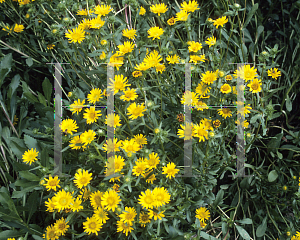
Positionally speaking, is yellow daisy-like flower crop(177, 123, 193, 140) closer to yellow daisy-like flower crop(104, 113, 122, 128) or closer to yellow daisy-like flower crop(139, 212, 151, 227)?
yellow daisy-like flower crop(104, 113, 122, 128)

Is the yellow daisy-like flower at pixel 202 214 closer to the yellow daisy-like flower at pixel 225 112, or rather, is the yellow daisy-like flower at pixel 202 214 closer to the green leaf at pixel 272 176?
the green leaf at pixel 272 176

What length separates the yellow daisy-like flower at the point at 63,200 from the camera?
3.90 ft

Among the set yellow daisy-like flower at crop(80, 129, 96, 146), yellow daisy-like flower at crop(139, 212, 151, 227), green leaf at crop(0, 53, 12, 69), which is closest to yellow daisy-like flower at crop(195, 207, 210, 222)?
yellow daisy-like flower at crop(139, 212, 151, 227)

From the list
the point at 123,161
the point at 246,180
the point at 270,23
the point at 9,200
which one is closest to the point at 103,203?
the point at 123,161

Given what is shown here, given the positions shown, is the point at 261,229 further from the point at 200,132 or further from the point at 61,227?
the point at 61,227

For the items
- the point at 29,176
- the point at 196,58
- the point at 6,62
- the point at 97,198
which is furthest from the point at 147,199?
the point at 6,62

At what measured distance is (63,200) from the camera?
1.20 m

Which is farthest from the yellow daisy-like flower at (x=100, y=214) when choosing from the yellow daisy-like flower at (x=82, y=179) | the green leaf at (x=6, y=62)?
the green leaf at (x=6, y=62)

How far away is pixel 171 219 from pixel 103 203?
414mm

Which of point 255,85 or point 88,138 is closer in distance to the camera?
point 88,138

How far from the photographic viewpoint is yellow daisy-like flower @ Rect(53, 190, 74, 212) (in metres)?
1.19

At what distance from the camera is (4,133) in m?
1.77

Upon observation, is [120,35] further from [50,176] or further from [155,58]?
[50,176]

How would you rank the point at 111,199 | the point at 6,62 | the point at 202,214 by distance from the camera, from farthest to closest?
the point at 6,62 → the point at 202,214 → the point at 111,199
